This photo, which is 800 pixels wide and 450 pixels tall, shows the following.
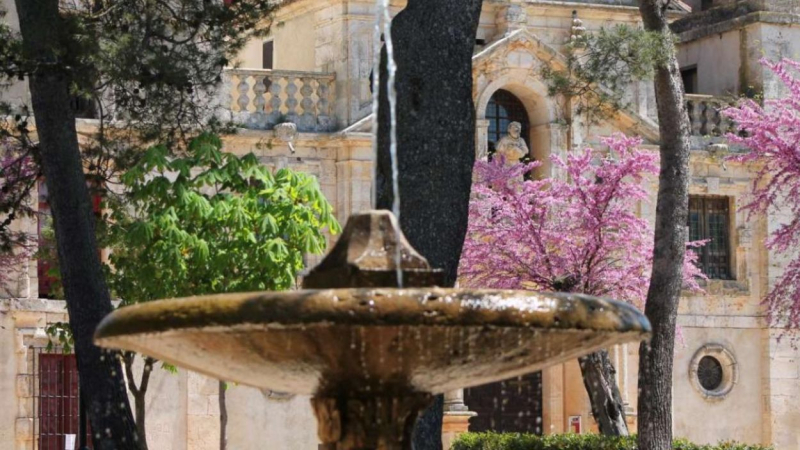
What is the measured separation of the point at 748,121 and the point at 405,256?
2028cm

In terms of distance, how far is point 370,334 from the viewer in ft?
36.6

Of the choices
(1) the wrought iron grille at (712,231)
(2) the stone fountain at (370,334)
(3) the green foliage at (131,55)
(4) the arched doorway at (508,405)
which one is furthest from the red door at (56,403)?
(2) the stone fountain at (370,334)

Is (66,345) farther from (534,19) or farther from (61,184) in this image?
(534,19)

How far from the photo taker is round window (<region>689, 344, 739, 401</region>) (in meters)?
35.8

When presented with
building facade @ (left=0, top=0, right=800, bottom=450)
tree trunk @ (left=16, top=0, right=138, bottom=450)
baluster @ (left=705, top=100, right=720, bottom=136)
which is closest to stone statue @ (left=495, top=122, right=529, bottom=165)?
building facade @ (left=0, top=0, right=800, bottom=450)

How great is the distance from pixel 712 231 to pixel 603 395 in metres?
7.87

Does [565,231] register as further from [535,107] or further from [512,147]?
[535,107]

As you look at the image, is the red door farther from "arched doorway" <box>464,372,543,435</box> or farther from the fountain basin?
the fountain basin

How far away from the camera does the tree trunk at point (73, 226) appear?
19609mm

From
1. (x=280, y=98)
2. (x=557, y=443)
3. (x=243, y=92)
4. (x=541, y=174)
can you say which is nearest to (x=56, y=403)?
(x=243, y=92)

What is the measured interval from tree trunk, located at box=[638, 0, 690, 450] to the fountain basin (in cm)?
1161

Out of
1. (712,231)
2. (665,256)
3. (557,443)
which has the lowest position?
(557,443)

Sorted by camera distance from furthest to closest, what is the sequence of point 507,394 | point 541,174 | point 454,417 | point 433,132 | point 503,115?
point 503,115 → point 507,394 → point 541,174 → point 454,417 → point 433,132

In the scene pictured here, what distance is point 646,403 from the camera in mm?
23734
